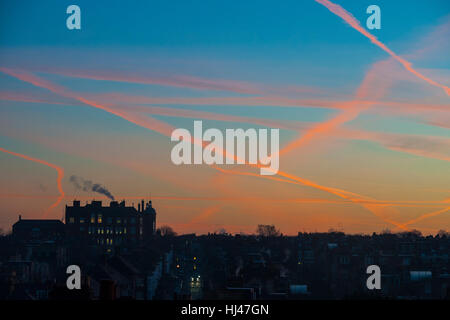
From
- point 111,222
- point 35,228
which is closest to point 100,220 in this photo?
point 111,222

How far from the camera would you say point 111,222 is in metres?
169

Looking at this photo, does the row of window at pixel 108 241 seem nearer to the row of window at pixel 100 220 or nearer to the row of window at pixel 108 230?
the row of window at pixel 108 230

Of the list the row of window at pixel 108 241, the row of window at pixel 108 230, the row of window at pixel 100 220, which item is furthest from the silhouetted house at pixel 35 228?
the row of window at pixel 108 241

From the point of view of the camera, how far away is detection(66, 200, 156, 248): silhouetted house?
166 meters

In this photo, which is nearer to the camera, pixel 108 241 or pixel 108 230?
pixel 108 241

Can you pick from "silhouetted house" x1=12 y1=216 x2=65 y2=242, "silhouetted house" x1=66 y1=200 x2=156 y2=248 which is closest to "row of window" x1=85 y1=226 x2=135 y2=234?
"silhouetted house" x1=66 y1=200 x2=156 y2=248

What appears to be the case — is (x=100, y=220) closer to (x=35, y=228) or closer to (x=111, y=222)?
(x=111, y=222)

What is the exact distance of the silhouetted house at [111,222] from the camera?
166500 mm

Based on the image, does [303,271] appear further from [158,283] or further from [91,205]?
[91,205]

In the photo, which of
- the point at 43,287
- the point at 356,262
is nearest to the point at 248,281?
the point at 43,287

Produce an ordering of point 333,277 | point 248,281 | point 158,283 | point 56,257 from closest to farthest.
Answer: point 248,281 → point 333,277 → point 158,283 → point 56,257

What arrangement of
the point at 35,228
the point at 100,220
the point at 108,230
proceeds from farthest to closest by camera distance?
1. the point at 100,220
2. the point at 108,230
3. the point at 35,228
